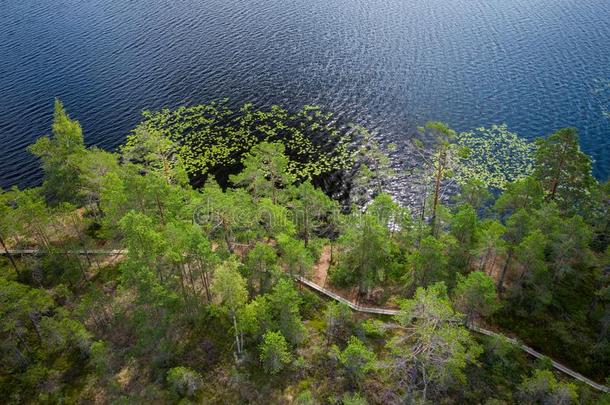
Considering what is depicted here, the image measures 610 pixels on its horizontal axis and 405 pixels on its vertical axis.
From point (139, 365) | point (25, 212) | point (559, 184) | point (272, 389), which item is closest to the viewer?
point (272, 389)

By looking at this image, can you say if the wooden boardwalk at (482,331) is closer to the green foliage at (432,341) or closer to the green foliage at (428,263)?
the green foliage at (428,263)

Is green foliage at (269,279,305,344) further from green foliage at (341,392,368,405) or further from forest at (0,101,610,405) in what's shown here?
green foliage at (341,392,368,405)

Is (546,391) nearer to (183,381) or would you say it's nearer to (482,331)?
(482,331)

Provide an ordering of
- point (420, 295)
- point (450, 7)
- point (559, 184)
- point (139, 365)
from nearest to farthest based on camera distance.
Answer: point (420, 295) < point (139, 365) < point (559, 184) < point (450, 7)

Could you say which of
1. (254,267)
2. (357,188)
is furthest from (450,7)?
(254,267)

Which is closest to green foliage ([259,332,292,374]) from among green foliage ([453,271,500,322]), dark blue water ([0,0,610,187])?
green foliage ([453,271,500,322])

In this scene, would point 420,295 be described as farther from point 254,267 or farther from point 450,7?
point 450,7
